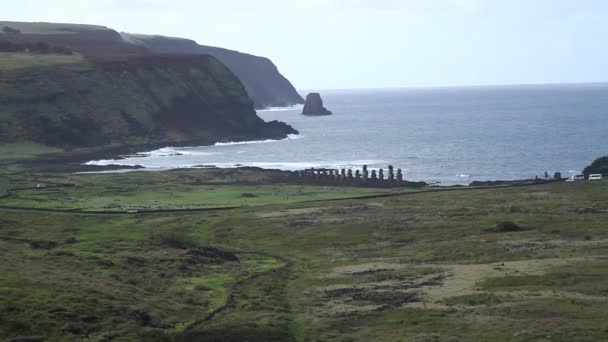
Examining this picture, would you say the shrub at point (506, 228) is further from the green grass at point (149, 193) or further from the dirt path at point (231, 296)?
the green grass at point (149, 193)

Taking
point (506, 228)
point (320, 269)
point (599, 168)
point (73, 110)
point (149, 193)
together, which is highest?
point (73, 110)

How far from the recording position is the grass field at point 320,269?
151 feet

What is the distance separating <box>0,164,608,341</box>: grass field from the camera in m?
46.0

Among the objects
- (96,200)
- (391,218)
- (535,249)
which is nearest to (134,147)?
(96,200)

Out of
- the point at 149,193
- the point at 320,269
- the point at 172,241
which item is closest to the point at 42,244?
the point at 172,241

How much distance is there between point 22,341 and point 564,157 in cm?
12678

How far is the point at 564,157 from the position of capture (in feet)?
523

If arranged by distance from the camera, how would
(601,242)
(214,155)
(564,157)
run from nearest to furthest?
(601,242) → (564,157) → (214,155)

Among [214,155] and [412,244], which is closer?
[412,244]

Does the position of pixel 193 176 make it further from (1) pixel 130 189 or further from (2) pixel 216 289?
(2) pixel 216 289

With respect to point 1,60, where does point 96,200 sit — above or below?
below

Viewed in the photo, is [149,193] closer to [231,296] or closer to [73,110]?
[231,296]

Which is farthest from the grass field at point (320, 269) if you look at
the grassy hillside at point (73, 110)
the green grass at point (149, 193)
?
the grassy hillside at point (73, 110)

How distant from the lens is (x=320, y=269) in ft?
206
